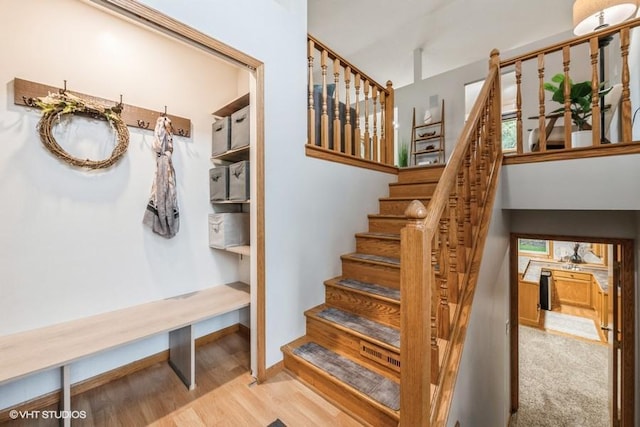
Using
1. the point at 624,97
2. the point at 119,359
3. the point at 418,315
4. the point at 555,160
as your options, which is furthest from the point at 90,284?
the point at 624,97

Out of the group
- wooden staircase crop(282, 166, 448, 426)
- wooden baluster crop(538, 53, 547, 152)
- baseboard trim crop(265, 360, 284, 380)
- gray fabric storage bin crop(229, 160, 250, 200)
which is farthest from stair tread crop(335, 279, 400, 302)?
wooden baluster crop(538, 53, 547, 152)

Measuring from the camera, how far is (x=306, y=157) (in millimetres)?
2055

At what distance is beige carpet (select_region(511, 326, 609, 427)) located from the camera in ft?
9.89

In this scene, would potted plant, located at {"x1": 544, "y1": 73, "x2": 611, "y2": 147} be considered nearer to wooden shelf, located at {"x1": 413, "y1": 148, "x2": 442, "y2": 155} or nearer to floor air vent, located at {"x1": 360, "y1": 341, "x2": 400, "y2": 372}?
floor air vent, located at {"x1": 360, "y1": 341, "x2": 400, "y2": 372}

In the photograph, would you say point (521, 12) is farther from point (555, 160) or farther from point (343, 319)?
point (343, 319)

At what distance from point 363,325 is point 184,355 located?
1.26m

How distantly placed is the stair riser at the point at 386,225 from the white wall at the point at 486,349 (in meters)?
0.70

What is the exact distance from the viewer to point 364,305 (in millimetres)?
1896

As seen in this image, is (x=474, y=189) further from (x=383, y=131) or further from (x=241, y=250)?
(x=241, y=250)

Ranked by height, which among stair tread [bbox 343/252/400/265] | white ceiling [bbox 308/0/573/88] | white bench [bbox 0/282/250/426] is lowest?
white bench [bbox 0/282/250/426]

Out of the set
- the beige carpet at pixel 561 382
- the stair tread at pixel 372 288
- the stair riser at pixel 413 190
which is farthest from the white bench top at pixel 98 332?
the beige carpet at pixel 561 382

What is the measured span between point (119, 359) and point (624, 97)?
380 centimetres

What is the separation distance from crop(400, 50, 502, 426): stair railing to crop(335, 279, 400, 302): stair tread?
0.41m

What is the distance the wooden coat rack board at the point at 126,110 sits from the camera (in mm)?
1541
